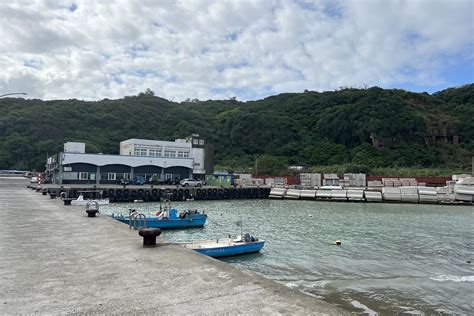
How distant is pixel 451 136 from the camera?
12225cm

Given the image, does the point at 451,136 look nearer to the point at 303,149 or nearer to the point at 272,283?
the point at 303,149

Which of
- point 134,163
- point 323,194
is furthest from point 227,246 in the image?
point 134,163

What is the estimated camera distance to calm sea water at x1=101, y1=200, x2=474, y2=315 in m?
12.2

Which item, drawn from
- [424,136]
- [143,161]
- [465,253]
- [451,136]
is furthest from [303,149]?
[465,253]

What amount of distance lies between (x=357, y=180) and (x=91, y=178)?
4996 centimetres

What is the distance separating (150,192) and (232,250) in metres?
35.5

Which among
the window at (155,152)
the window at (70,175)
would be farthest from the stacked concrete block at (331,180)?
the window at (70,175)

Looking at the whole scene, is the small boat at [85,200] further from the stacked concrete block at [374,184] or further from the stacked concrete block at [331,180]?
the stacked concrete block at [374,184]

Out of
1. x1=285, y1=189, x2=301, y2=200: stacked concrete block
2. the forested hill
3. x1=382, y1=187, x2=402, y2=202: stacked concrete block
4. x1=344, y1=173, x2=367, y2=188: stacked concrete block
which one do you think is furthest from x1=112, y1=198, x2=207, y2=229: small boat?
the forested hill

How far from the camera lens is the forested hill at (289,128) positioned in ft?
347

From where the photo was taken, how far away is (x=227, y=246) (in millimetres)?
17531

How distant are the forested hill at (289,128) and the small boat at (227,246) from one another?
83.6 metres

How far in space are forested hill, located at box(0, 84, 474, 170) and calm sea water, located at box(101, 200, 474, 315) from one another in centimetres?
7513

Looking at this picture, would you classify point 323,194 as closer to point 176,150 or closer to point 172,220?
point 176,150
